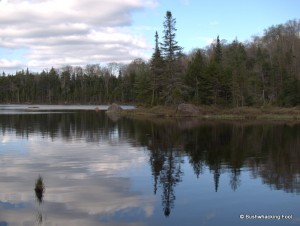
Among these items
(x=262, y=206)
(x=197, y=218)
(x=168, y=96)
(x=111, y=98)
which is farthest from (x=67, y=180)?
(x=111, y=98)

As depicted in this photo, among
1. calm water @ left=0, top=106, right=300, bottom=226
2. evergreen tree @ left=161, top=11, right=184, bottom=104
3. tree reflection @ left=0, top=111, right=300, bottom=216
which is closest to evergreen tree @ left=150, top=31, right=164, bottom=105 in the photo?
evergreen tree @ left=161, top=11, right=184, bottom=104

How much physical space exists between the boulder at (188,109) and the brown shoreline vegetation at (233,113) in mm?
214

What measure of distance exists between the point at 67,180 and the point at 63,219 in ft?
20.7

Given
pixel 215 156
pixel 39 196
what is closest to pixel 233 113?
pixel 215 156

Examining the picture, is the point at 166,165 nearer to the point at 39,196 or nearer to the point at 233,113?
the point at 39,196

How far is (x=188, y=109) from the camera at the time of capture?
78188 millimetres

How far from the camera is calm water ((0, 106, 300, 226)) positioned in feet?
47.5

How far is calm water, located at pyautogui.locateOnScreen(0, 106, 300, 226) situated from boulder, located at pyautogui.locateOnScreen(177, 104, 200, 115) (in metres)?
42.2

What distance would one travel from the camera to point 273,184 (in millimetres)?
19609

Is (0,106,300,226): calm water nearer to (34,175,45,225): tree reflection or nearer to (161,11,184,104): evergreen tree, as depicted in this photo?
(34,175,45,225): tree reflection

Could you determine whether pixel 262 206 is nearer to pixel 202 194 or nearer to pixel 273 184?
pixel 202 194

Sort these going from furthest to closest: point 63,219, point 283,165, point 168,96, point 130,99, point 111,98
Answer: point 111,98 < point 130,99 < point 168,96 < point 283,165 < point 63,219

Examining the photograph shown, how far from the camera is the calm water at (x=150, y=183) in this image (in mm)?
14492

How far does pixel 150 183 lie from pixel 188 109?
59138mm
